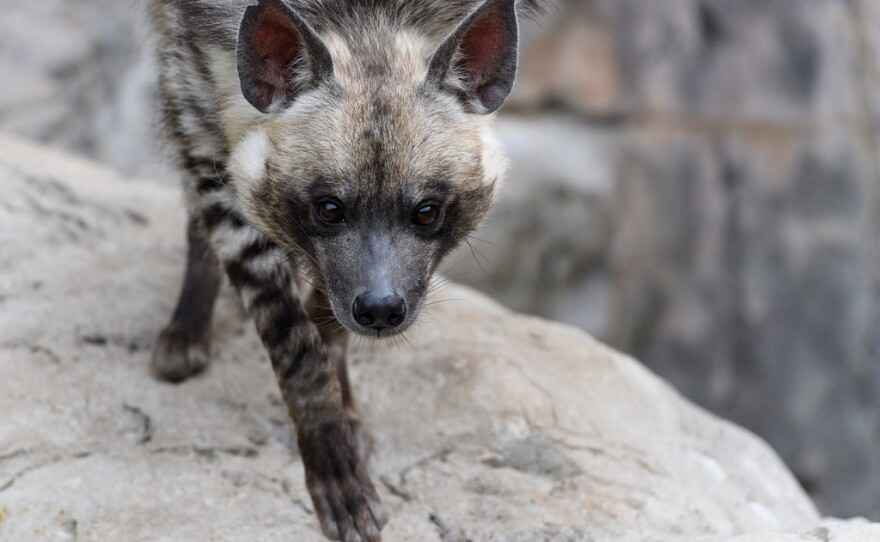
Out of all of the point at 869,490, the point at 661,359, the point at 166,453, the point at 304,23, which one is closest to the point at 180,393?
the point at 166,453

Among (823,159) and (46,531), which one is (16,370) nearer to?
(46,531)

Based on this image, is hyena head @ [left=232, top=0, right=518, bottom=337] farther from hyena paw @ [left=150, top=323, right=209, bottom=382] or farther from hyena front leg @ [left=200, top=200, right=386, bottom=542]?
hyena paw @ [left=150, top=323, right=209, bottom=382]

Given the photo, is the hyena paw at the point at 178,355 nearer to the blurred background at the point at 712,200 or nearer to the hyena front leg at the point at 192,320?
the hyena front leg at the point at 192,320

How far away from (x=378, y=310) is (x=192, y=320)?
1.28 m

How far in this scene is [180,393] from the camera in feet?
12.8

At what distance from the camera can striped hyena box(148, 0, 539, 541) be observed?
3.21 meters

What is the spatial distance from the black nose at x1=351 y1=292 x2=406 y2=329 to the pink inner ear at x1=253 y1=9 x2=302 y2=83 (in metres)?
0.75

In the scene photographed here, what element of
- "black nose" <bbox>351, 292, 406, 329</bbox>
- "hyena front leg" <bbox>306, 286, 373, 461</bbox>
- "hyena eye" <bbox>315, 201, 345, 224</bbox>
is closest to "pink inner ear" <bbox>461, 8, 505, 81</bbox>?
"hyena eye" <bbox>315, 201, 345, 224</bbox>

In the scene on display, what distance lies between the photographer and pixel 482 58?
342cm

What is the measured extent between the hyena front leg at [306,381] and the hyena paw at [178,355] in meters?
0.48

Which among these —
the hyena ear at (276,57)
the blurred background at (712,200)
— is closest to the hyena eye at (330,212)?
the hyena ear at (276,57)

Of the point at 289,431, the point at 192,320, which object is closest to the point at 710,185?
the point at 192,320

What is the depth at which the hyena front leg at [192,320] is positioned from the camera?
3944 millimetres

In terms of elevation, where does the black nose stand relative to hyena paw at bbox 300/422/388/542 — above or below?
above
